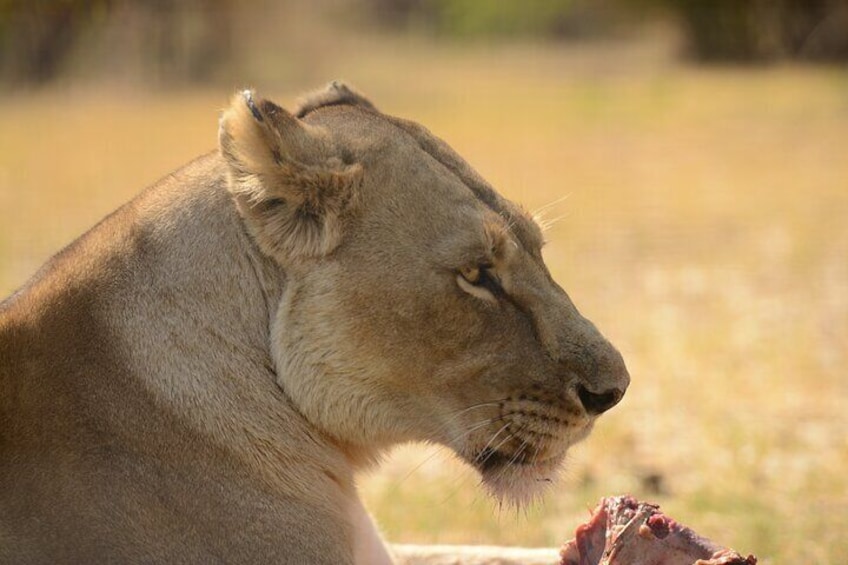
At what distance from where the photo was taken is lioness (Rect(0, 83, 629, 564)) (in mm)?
3227

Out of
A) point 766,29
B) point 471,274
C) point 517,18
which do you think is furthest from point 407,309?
point 517,18

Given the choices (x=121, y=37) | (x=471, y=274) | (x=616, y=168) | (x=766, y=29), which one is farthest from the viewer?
(x=766, y=29)

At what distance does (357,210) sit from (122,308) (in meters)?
0.67

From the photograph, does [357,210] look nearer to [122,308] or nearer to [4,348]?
[122,308]

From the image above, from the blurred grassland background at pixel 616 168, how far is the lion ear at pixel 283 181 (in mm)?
754

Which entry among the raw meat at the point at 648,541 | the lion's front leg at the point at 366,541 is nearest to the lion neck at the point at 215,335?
the lion's front leg at the point at 366,541

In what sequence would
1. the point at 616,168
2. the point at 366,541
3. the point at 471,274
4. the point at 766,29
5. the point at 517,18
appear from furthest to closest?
the point at 517,18 < the point at 766,29 < the point at 616,168 < the point at 366,541 < the point at 471,274

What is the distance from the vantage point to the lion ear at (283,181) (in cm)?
330

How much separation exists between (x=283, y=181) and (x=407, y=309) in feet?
1.53

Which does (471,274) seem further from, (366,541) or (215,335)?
(366,541)

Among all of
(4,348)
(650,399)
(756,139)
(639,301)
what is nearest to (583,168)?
(756,139)

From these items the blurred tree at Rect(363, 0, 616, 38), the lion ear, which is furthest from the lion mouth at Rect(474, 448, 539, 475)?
the blurred tree at Rect(363, 0, 616, 38)

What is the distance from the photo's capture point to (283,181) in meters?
3.36

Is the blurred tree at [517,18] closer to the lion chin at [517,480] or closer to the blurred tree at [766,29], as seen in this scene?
the blurred tree at [766,29]
